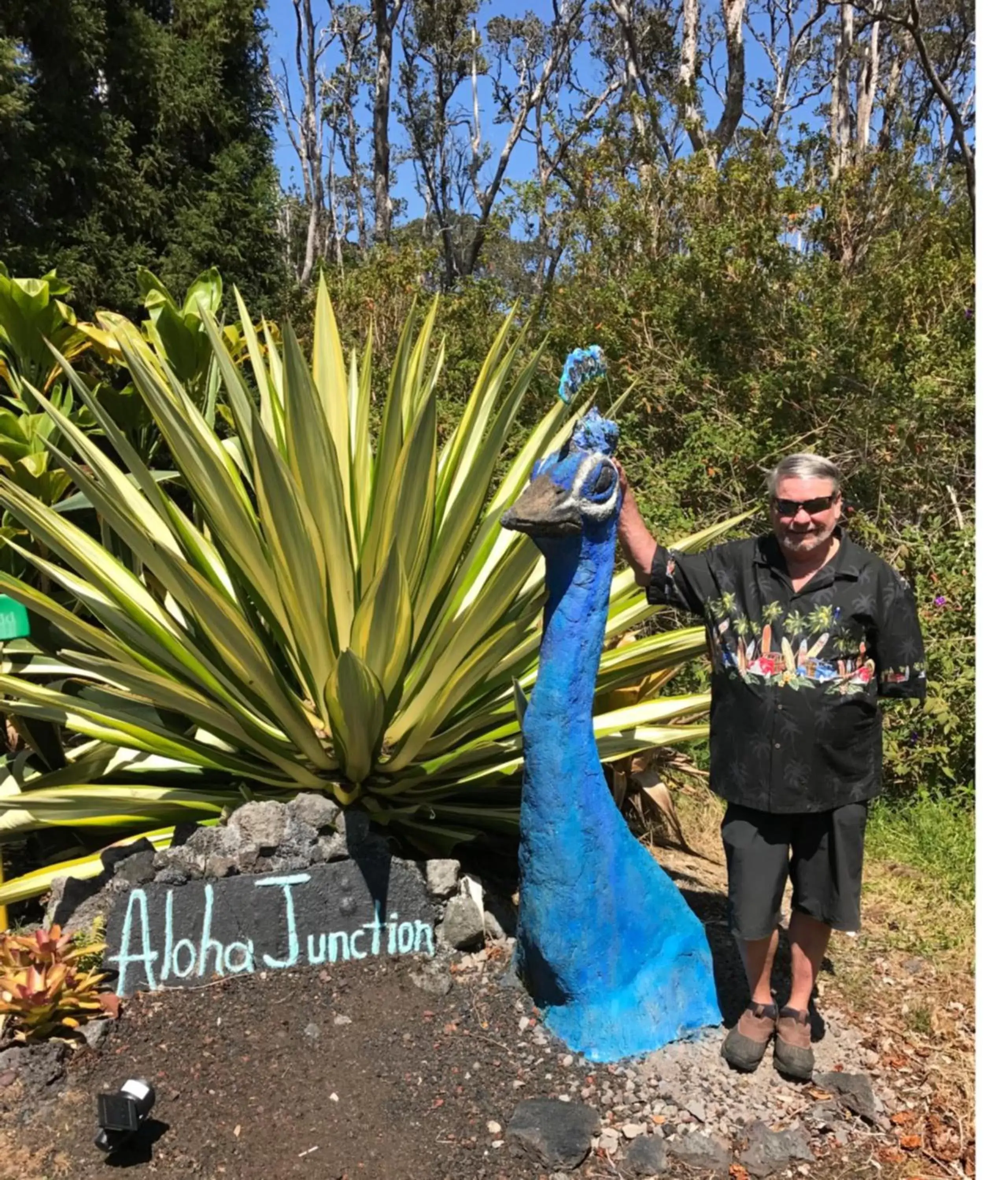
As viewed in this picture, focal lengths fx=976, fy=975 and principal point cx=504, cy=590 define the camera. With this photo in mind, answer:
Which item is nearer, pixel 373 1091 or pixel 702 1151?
pixel 702 1151

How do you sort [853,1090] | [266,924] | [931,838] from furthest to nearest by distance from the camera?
[931,838], [266,924], [853,1090]

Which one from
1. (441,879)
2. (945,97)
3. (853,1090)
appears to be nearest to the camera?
(853,1090)

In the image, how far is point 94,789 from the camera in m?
2.83

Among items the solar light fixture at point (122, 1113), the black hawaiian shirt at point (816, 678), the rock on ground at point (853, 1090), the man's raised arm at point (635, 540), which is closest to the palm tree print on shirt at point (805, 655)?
the black hawaiian shirt at point (816, 678)

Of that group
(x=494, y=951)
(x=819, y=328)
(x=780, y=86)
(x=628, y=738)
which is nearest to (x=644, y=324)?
(x=819, y=328)

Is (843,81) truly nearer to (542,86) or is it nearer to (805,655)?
(542,86)

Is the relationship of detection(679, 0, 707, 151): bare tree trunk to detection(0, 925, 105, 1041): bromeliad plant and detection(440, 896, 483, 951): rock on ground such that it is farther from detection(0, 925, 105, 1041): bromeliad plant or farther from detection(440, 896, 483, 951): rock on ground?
detection(0, 925, 105, 1041): bromeliad plant

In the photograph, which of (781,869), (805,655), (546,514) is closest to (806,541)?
(805,655)

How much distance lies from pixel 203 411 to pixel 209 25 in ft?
30.3

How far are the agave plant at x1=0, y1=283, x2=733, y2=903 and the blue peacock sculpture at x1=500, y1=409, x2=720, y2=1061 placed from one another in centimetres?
41

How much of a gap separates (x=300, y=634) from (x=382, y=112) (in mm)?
18894

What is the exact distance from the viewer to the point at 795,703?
7.36ft

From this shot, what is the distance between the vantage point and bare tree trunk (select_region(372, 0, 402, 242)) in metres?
19.0

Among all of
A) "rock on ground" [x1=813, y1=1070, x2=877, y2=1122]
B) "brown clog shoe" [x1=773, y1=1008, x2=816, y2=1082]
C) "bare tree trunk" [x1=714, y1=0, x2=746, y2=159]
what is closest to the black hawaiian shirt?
"brown clog shoe" [x1=773, y1=1008, x2=816, y2=1082]
